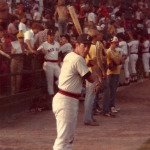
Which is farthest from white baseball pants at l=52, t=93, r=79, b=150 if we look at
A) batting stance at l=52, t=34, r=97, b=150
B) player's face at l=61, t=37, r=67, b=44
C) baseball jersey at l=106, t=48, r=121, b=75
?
player's face at l=61, t=37, r=67, b=44

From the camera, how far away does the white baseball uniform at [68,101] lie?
31.5ft

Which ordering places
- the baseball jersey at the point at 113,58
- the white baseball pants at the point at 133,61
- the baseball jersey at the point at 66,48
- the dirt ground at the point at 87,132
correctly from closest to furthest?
the dirt ground at the point at 87,132 < the baseball jersey at the point at 113,58 < the baseball jersey at the point at 66,48 < the white baseball pants at the point at 133,61

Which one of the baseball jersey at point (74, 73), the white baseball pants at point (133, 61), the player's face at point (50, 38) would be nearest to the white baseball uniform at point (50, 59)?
the player's face at point (50, 38)

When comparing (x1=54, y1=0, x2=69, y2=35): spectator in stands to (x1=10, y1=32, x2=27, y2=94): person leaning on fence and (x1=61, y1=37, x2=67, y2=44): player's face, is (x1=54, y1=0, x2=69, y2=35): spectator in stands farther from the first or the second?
(x1=10, y1=32, x2=27, y2=94): person leaning on fence

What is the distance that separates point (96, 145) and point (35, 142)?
1254 millimetres

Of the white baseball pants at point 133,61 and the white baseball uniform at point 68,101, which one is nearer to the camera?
the white baseball uniform at point 68,101

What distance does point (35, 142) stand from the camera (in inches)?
492

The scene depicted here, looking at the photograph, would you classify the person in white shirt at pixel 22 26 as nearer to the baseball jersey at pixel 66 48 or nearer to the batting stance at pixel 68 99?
the baseball jersey at pixel 66 48

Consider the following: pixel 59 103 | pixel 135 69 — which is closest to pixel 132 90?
pixel 135 69

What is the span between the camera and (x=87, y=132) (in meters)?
13.8

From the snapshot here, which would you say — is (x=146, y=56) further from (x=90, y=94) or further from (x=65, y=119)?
(x=65, y=119)

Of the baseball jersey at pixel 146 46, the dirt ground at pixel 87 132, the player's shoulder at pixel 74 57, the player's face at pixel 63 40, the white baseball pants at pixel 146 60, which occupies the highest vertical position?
the player's shoulder at pixel 74 57

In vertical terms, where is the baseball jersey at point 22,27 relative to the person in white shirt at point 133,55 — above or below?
above

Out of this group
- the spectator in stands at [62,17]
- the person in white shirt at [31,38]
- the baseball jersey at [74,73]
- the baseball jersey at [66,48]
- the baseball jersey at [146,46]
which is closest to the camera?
the baseball jersey at [74,73]
